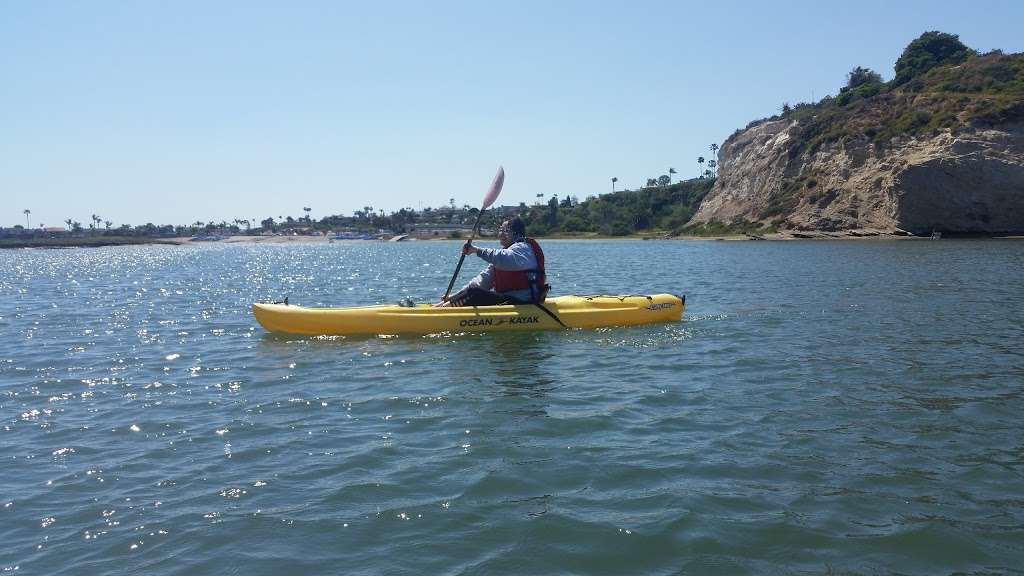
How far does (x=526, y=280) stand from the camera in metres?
11.8

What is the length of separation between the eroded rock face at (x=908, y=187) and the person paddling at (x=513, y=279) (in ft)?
152

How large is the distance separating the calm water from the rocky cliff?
43.3 metres

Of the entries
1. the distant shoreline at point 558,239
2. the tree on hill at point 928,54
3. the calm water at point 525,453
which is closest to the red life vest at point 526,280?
the calm water at point 525,453

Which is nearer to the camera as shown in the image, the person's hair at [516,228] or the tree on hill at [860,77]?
the person's hair at [516,228]

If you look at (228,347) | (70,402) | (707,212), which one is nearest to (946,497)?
(70,402)

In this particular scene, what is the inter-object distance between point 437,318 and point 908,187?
4775cm

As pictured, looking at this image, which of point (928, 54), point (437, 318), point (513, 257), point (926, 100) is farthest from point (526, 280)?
point (928, 54)

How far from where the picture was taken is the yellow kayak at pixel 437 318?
11523 mm

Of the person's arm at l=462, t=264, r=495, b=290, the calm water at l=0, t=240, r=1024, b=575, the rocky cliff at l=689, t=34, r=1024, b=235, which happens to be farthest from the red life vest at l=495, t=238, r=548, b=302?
the rocky cliff at l=689, t=34, r=1024, b=235

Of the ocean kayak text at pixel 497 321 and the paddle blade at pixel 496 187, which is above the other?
the paddle blade at pixel 496 187

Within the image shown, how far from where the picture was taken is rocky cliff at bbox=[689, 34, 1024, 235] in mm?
48688

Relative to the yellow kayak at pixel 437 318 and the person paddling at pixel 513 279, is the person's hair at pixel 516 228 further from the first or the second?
the yellow kayak at pixel 437 318

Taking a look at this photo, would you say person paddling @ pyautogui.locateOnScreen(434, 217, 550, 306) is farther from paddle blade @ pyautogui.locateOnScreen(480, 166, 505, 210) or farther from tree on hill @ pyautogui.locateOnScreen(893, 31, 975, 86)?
tree on hill @ pyautogui.locateOnScreen(893, 31, 975, 86)

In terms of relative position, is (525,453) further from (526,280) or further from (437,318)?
(526,280)
